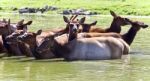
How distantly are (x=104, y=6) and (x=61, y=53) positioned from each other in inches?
1945

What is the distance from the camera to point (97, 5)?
70.9 m

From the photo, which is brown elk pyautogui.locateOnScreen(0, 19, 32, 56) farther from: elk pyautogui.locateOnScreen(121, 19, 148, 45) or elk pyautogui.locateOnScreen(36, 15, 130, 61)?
elk pyautogui.locateOnScreen(121, 19, 148, 45)

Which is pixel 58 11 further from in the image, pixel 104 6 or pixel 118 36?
pixel 118 36

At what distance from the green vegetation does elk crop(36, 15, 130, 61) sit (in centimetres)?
3791

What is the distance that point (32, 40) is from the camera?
63.7ft

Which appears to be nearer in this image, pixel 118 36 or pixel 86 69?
pixel 86 69

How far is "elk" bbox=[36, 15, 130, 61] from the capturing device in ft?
62.6

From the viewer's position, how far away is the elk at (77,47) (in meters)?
19.1

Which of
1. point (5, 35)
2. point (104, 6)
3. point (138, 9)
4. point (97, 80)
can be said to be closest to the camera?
point (97, 80)

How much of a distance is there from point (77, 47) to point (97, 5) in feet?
171

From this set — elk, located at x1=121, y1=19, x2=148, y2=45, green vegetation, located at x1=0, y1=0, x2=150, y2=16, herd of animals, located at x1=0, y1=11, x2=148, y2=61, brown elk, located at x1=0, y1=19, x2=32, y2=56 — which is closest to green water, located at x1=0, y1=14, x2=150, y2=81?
herd of animals, located at x1=0, y1=11, x2=148, y2=61

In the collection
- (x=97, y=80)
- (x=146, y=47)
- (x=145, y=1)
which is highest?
(x=97, y=80)

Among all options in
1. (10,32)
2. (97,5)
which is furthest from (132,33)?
(97,5)

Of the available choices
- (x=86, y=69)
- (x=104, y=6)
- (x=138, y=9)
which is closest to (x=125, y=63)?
(x=86, y=69)
